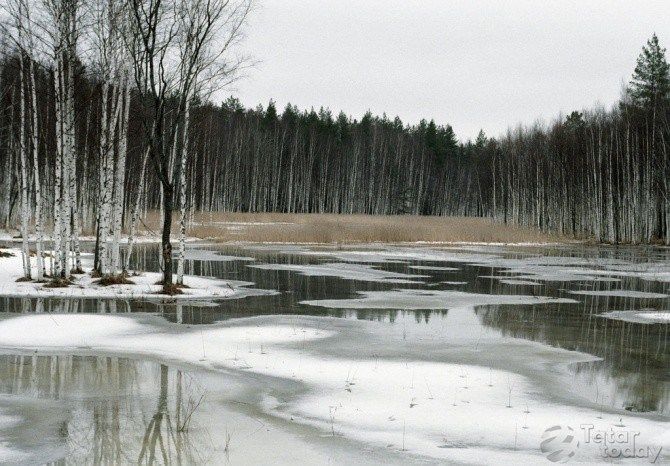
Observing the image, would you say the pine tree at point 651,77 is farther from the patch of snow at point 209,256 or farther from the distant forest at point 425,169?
the patch of snow at point 209,256

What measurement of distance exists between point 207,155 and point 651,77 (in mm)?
43900

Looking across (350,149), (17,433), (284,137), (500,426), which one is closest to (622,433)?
(500,426)

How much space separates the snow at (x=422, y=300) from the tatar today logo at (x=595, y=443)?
11.6 m

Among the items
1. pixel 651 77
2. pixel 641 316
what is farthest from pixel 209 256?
pixel 651 77

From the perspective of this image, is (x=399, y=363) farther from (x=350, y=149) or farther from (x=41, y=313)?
(x=350, y=149)

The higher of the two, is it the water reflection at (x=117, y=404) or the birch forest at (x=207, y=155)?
the birch forest at (x=207, y=155)

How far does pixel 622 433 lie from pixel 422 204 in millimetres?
104849

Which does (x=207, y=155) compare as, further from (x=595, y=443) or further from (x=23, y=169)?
(x=595, y=443)

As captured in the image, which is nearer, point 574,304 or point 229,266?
point 574,304

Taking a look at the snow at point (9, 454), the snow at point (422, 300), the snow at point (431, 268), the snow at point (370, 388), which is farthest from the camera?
the snow at point (431, 268)

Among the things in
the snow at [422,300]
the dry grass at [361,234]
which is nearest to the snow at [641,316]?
the snow at [422,300]

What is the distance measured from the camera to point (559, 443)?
8.38m

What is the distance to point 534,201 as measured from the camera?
83438mm

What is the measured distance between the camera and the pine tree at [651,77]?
224ft
